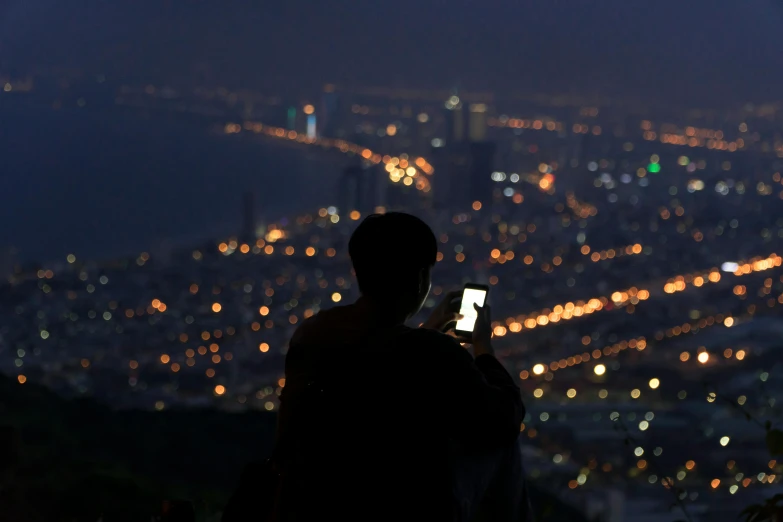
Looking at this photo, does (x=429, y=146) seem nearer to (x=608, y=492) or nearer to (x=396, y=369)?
(x=608, y=492)

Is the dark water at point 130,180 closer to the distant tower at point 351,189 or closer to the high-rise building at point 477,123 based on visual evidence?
the distant tower at point 351,189

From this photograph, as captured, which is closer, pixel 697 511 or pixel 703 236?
pixel 697 511

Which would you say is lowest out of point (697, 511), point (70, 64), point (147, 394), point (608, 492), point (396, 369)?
point (147, 394)

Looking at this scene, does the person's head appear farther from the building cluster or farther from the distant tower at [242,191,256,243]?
the distant tower at [242,191,256,243]

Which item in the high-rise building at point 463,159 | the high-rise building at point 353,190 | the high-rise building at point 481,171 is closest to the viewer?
the high-rise building at point 353,190

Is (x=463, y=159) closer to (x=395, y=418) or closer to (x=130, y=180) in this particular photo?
(x=130, y=180)

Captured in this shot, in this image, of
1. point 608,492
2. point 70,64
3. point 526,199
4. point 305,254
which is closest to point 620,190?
point 526,199

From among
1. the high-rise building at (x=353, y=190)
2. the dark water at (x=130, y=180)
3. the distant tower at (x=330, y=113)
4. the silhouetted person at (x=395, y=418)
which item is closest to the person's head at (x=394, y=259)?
the silhouetted person at (x=395, y=418)
